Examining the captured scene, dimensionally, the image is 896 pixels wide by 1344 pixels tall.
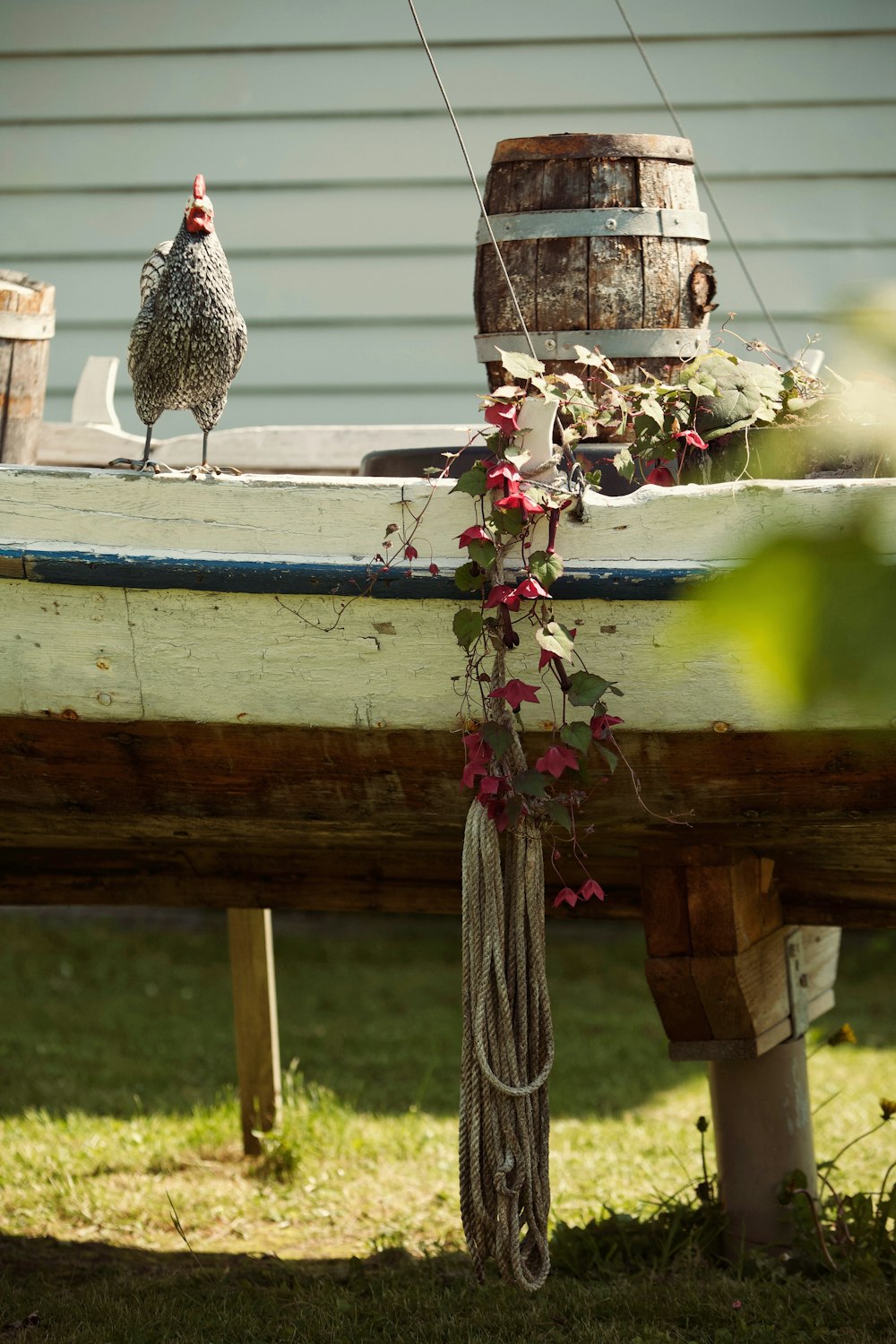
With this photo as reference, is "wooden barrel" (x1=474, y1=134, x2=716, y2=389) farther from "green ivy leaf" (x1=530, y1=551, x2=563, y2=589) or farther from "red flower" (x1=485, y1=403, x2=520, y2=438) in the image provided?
"green ivy leaf" (x1=530, y1=551, x2=563, y2=589)

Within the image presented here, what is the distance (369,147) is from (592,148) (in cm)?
222

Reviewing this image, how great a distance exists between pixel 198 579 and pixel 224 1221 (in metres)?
1.73

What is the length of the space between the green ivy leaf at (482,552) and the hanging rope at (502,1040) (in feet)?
1.12

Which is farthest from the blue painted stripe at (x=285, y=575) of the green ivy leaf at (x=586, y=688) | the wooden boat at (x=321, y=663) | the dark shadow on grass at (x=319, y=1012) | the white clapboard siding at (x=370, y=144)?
the white clapboard siding at (x=370, y=144)

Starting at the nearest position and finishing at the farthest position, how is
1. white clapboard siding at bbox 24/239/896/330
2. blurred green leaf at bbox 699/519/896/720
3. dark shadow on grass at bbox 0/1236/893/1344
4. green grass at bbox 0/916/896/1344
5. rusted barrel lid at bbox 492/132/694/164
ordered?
blurred green leaf at bbox 699/519/896/720 < dark shadow on grass at bbox 0/1236/893/1344 < green grass at bbox 0/916/896/1344 < rusted barrel lid at bbox 492/132/694/164 < white clapboard siding at bbox 24/239/896/330

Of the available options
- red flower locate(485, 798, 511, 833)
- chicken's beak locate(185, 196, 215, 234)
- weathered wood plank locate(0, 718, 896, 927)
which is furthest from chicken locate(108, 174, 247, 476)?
red flower locate(485, 798, 511, 833)

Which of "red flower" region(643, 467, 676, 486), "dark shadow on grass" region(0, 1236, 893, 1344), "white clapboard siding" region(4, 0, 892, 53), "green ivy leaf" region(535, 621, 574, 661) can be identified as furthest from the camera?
"white clapboard siding" region(4, 0, 892, 53)

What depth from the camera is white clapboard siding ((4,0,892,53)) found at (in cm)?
431

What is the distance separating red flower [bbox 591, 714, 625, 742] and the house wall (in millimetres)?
2733

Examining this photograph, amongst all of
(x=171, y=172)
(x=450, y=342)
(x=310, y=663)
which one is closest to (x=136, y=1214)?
(x=310, y=663)

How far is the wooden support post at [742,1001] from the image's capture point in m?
2.15

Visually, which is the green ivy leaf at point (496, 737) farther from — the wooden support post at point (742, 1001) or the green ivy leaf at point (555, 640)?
the wooden support post at point (742, 1001)

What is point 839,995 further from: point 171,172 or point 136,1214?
point 171,172

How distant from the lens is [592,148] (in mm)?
2395
